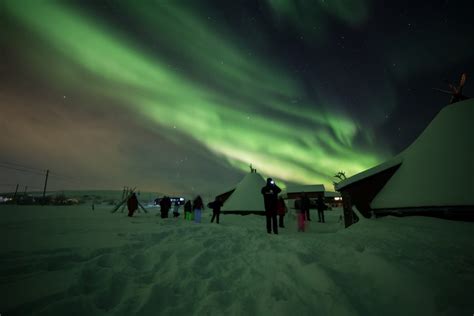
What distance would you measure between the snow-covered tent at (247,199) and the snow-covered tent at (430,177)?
8.49m

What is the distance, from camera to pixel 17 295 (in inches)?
69.4

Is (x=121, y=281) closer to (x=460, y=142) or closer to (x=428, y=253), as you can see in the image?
(x=428, y=253)

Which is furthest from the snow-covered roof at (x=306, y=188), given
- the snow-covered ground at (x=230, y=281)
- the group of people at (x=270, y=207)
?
the snow-covered ground at (x=230, y=281)

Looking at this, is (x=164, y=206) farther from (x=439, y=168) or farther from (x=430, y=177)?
(x=439, y=168)

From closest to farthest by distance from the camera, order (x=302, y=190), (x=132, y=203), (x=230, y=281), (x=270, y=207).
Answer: (x=230, y=281) < (x=270, y=207) < (x=132, y=203) < (x=302, y=190)

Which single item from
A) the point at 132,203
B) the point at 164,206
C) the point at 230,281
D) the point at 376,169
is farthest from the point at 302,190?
the point at 230,281

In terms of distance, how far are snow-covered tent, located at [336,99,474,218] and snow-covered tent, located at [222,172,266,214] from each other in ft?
27.8

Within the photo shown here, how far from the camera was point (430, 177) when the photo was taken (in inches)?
266

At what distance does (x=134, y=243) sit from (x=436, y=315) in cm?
405

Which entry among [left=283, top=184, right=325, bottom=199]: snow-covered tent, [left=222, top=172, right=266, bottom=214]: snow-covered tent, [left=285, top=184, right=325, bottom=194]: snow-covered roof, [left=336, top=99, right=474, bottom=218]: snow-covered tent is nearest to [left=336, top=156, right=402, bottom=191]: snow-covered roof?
[left=336, top=99, right=474, bottom=218]: snow-covered tent

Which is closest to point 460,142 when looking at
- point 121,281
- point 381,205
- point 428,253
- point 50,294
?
point 381,205

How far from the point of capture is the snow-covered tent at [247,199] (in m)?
16.5

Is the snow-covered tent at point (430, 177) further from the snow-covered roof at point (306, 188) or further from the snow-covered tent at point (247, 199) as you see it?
the snow-covered roof at point (306, 188)

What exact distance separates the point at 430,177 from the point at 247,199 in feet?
39.7
